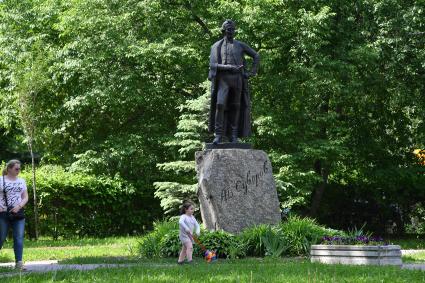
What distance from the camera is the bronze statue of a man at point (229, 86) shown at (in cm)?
1441

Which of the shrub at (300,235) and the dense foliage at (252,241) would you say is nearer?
the dense foliage at (252,241)

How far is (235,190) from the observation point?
13883 millimetres

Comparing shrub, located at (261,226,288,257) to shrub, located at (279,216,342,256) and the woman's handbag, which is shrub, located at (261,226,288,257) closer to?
shrub, located at (279,216,342,256)

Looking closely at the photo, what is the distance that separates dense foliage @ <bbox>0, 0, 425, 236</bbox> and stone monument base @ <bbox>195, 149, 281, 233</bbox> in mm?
6000

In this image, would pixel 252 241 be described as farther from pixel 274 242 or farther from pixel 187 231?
pixel 187 231

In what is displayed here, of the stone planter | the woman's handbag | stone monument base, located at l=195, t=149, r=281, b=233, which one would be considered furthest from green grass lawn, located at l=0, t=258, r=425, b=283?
stone monument base, located at l=195, t=149, r=281, b=233

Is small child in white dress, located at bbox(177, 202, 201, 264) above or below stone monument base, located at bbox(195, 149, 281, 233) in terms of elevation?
below

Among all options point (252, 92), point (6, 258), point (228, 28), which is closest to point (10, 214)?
point (6, 258)

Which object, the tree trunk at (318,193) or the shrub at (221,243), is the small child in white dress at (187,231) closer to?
the shrub at (221,243)

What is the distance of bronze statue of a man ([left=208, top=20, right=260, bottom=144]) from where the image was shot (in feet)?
47.3

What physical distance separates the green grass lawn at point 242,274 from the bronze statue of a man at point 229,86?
182 inches

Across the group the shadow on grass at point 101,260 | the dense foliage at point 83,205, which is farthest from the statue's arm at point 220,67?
the dense foliage at point 83,205

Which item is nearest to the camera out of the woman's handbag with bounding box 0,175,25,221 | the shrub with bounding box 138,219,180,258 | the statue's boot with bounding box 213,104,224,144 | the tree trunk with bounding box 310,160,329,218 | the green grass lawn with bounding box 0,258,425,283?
the green grass lawn with bounding box 0,258,425,283

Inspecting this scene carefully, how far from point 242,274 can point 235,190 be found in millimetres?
4626
